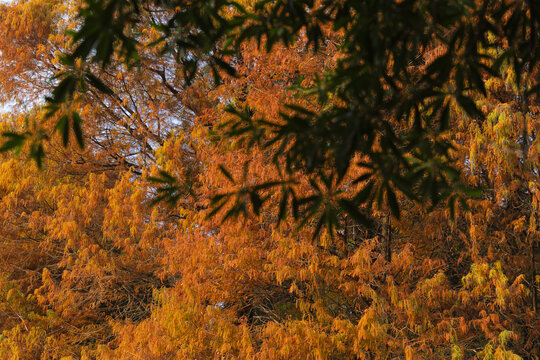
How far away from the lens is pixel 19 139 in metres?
1.88


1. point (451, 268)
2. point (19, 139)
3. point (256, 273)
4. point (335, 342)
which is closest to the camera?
point (19, 139)

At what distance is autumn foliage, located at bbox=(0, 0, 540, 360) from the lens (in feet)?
18.0

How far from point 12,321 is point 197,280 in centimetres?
484

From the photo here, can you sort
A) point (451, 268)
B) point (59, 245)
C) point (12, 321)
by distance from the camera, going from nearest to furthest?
point (451, 268) → point (12, 321) → point (59, 245)

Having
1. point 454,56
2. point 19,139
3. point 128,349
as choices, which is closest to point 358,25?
point 454,56

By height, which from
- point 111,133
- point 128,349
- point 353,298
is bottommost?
point 128,349

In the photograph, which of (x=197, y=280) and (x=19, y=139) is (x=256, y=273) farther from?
(x=19, y=139)

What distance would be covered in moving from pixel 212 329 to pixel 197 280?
59 cm

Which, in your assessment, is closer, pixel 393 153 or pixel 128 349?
pixel 393 153

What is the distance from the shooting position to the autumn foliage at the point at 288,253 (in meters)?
5.47

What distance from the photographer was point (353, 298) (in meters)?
6.41

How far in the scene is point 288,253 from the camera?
5.56 metres

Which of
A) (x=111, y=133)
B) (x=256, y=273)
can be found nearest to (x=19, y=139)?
(x=256, y=273)

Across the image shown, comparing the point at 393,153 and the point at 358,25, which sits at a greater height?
the point at 358,25
